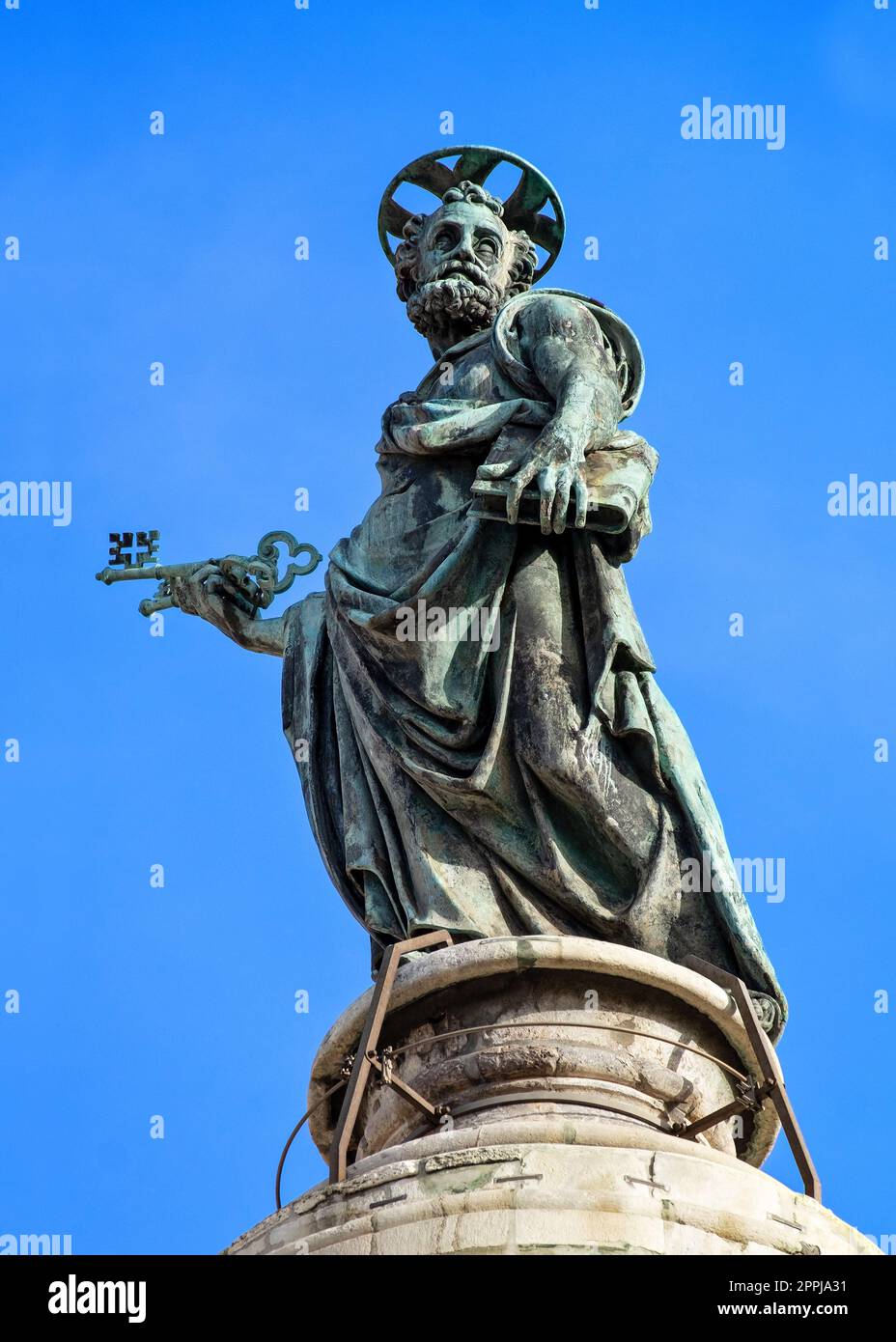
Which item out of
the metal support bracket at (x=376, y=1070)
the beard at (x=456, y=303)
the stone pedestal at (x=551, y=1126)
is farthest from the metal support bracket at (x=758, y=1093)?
the beard at (x=456, y=303)

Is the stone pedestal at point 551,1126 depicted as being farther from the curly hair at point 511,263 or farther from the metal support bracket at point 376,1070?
the curly hair at point 511,263

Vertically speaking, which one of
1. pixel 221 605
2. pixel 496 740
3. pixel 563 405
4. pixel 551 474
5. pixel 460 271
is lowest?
pixel 496 740

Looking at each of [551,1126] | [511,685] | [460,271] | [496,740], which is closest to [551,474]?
[511,685]

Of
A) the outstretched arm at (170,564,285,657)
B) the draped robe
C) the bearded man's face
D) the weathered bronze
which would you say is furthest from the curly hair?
the outstretched arm at (170,564,285,657)

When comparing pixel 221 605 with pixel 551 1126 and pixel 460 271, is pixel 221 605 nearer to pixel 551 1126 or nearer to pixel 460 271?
pixel 460 271

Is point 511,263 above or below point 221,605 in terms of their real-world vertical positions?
above

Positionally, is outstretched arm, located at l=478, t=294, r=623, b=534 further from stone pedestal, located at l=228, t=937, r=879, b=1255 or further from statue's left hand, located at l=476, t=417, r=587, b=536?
stone pedestal, located at l=228, t=937, r=879, b=1255

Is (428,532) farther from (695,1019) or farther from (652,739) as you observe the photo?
(695,1019)

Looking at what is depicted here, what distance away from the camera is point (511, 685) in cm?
1345

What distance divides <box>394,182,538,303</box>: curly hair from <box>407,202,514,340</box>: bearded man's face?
0.13 ft

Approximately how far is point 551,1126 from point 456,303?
20.1 ft

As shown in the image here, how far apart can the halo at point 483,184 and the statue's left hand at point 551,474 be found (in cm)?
291

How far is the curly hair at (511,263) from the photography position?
16000 mm

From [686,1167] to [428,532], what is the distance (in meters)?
4.54
